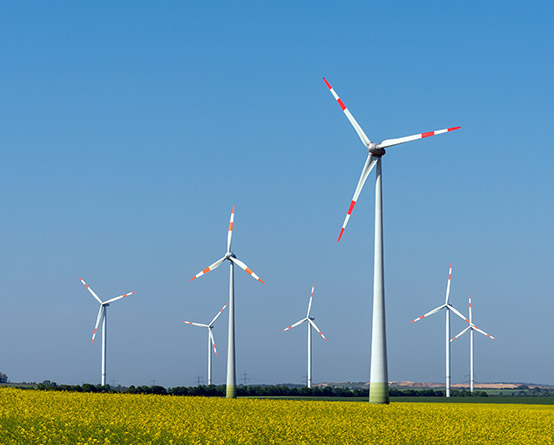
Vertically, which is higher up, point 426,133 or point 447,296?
point 426,133

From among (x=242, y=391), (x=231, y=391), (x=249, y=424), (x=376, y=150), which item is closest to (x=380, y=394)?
(x=376, y=150)

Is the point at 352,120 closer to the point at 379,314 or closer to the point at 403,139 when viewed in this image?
the point at 403,139

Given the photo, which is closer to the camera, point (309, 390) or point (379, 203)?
point (379, 203)

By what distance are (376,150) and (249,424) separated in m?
32.5

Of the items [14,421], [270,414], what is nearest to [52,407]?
[14,421]

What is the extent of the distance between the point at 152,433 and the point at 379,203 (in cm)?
3337

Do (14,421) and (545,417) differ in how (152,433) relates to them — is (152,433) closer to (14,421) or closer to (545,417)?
(14,421)

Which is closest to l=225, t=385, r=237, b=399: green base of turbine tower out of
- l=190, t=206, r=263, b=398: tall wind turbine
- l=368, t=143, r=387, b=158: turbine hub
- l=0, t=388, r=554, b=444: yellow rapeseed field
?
l=190, t=206, r=263, b=398: tall wind turbine

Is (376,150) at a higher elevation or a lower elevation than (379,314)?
higher

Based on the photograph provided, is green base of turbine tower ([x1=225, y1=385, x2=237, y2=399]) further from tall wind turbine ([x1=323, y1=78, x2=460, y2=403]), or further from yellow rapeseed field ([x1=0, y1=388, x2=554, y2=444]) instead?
yellow rapeseed field ([x1=0, y1=388, x2=554, y2=444])

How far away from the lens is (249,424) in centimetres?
3528

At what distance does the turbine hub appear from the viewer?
62500mm

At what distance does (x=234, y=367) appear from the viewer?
78438 mm

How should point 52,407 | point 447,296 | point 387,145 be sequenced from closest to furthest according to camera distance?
point 52,407 → point 387,145 → point 447,296
